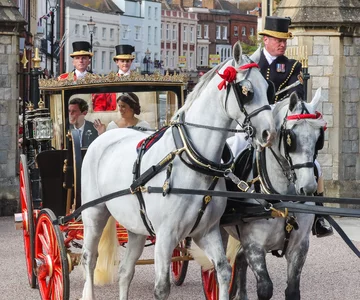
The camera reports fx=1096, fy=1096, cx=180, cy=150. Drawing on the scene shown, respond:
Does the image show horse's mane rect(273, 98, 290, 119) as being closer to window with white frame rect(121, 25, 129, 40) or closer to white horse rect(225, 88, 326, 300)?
white horse rect(225, 88, 326, 300)

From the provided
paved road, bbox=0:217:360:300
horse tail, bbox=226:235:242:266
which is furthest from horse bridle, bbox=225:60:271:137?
paved road, bbox=0:217:360:300

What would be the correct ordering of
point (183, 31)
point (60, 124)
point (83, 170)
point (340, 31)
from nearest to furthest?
point (83, 170)
point (60, 124)
point (340, 31)
point (183, 31)

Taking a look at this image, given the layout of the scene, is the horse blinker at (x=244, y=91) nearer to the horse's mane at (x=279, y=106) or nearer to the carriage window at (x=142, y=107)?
the horse's mane at (x=279, y=106)

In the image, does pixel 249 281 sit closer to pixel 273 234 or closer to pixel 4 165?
pixel 273 234

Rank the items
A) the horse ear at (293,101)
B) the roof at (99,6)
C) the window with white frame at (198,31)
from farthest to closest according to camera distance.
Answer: the window with white frame at (198,31)
the roof at (99,6)
the horse ear at (293,101)

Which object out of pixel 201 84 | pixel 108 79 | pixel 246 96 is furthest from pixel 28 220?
pixel 246 96

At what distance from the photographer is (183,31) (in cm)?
13738

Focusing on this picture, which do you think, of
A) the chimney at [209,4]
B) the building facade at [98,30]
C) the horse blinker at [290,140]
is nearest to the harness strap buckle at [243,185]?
the horse blinker at [290,140]

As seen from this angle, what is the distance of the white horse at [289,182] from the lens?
758cm

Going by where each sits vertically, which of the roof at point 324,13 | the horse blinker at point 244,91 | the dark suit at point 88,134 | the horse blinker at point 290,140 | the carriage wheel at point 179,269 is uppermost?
the roof at point 324,13

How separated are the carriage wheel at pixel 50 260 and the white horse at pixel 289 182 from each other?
1465 mm

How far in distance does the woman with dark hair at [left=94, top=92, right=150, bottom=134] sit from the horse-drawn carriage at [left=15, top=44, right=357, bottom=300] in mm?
524

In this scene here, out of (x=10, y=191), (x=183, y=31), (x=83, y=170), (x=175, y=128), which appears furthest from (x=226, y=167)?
(x=183, y=31)

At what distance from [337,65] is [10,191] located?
17.9 ft
